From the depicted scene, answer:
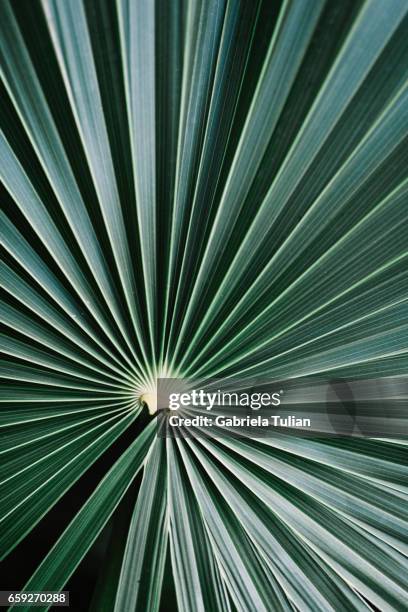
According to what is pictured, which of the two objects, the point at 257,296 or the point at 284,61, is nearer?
Result: the point at 284,61

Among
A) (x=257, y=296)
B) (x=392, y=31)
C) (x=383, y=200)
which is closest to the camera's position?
(x=392, y=31)

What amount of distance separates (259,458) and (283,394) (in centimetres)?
11

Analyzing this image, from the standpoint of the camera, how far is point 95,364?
77 centimetres

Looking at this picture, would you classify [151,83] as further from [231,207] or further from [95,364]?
[95,364]

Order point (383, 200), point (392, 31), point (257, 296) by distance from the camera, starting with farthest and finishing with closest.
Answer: point (257, 296)
point (383, 200)
point (392, 31)

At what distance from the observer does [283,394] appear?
0.76 m

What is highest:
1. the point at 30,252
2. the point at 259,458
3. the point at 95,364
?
the point at 30,252

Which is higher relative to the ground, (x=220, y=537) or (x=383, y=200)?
(x=383, y=200)

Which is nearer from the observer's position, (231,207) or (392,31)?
(392,31)

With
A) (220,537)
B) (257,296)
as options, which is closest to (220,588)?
(220,537)

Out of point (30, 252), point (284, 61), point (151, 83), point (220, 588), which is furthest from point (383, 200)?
point (220, 588)

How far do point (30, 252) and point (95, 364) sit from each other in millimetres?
202

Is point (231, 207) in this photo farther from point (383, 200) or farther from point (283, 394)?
point (283, 394)

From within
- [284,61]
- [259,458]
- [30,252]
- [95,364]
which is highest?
[284,61]
